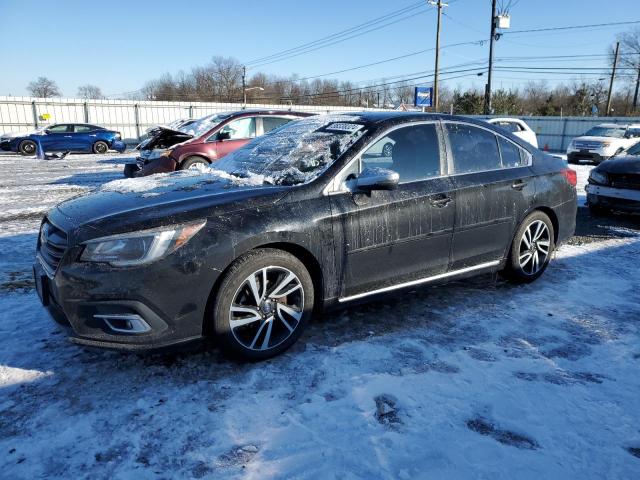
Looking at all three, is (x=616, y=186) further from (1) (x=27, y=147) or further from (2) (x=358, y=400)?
(1) (x=27, y=147)

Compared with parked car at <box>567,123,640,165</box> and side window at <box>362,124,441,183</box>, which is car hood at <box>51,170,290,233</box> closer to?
side window at <box>362,124,441,183</box>

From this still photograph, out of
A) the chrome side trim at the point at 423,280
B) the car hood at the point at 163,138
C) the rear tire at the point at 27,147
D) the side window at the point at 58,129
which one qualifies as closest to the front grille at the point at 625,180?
the chrome side trim at the point at 423,280

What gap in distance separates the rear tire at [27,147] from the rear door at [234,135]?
1448cm

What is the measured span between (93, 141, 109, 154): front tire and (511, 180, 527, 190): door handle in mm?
20983

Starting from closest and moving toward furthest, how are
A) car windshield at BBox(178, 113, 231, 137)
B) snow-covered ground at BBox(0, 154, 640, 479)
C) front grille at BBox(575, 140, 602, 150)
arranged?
snow-covered ground at BBox(0, 154, 640, 479) < car windshield at BBox(178, 113, 231, 137) < front grille at BBox(575, 140, 602, 150)

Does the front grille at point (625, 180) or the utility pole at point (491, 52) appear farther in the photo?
the utility pole at point (491, 52)

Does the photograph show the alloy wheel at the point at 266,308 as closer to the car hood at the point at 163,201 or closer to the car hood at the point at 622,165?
the car hood at the point at 163,201

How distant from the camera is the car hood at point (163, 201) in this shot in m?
2.84

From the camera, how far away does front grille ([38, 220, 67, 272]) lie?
9.36ft

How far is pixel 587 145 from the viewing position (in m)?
18.6

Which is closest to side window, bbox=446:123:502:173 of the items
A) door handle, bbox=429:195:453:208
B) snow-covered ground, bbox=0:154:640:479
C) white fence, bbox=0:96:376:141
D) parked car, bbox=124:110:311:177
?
door handle, bbox=429:195:453:208

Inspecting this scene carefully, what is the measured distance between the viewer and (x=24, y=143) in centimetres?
2050

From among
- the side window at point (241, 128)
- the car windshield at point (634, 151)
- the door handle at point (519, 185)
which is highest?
the side window at point (241, 128)

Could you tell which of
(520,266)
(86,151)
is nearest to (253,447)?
(520,266)
